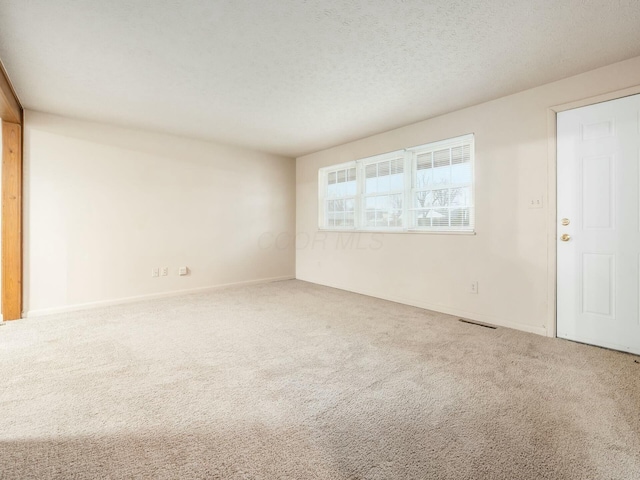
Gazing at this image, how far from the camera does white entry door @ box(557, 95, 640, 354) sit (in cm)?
248

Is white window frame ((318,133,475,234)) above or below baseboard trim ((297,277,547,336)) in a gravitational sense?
above

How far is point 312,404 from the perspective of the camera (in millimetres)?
1793

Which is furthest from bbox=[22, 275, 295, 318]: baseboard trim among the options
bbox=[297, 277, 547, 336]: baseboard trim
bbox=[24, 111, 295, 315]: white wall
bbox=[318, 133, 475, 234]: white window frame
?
bbox=[297, 277, 547, 336]: baseboard trim

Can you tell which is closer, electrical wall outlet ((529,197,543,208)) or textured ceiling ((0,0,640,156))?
textured ceiling ((0,0,640,156))

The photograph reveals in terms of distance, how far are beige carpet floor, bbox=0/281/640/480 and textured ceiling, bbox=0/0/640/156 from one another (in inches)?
94.2

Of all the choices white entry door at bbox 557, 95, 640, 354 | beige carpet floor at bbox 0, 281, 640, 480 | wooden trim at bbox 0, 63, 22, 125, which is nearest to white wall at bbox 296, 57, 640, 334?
white entry door at bbox 557, 95, 640, 354

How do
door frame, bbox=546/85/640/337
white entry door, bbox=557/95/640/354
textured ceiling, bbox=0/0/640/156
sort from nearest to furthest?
textured ceiling, bbox=0/0/640/156
white entry door, bbox=557/95/640/354
door frame, bbox=546/85/640/337

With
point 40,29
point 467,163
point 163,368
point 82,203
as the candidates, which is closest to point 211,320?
point 163,368

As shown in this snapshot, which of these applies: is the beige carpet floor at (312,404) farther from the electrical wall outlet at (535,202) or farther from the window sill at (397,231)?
the electrical wall outlet at (535,202)

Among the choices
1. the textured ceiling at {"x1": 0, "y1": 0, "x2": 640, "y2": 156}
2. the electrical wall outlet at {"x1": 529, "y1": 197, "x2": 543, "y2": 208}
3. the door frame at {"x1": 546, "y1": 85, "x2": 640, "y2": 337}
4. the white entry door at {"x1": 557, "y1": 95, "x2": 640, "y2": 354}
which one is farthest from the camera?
the electrical wall outlet at {"x1": 529, "y1": 197, "x2": 543, "y2": 208}

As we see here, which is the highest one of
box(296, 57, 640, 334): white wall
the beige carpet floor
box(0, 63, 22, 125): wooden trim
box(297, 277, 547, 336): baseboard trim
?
box(0, 63, 22, 125): wooden trim

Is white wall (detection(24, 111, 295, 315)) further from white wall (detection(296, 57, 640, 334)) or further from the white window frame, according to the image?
white wall (detection(296, 57, 640, 334))

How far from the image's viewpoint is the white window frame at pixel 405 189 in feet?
11.6

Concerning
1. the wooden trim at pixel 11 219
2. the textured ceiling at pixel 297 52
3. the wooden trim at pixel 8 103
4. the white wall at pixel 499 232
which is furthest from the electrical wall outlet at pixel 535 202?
the wooden trim at pixel 11 219
